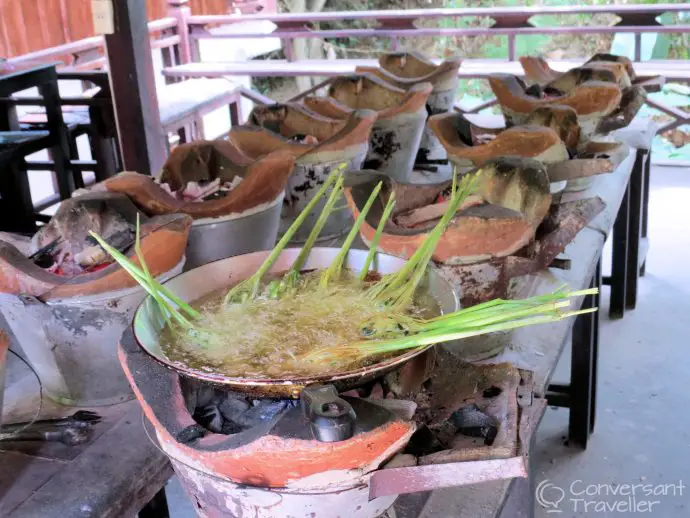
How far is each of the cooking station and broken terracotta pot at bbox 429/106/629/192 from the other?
0.69 m

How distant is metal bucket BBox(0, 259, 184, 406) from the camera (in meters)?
1.22

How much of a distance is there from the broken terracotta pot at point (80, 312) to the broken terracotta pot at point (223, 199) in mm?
149

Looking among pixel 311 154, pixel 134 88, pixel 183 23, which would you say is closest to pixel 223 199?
pixel 311 154

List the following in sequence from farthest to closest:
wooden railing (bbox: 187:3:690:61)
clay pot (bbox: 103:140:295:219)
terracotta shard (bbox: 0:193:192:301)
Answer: wooden railing (bbox: 187:3:690:61), clay pot (bbox: 103:140:295:219), terracotta shard (bbox: 0:193:192:301)

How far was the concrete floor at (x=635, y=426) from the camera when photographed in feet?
7.25

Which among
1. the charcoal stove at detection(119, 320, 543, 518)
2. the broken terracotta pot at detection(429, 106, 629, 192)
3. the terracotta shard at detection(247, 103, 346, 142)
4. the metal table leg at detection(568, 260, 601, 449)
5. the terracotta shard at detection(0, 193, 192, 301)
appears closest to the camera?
the charcoal stove at detection(119, 320, 543, 518)

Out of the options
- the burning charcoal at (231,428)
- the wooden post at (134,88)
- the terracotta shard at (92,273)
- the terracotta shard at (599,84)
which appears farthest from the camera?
the wooden post at (134,88)

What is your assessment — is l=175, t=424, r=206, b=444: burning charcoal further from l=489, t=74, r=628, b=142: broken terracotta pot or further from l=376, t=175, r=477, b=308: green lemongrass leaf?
l=489, t=74, r=628, b=142: broken terracotta pot

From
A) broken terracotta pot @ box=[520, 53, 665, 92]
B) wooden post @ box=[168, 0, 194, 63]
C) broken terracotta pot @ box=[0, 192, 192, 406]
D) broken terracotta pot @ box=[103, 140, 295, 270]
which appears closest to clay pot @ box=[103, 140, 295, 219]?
broken terracotta pot @ box=[103, 140, 295, 270]

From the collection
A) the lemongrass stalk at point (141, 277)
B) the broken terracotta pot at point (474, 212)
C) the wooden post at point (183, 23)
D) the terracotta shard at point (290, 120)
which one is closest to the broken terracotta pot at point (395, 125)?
the terracotta shard at point (290, 120)

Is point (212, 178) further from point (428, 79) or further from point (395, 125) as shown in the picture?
point (428, 79)

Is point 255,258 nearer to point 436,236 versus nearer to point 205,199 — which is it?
point 436,236

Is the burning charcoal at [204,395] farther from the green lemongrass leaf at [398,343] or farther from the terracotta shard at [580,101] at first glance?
the terracotta shard at [580,101]

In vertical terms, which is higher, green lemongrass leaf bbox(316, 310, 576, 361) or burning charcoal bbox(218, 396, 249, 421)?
green lemongrass leaf bbox(316, 310, 576, 361)
